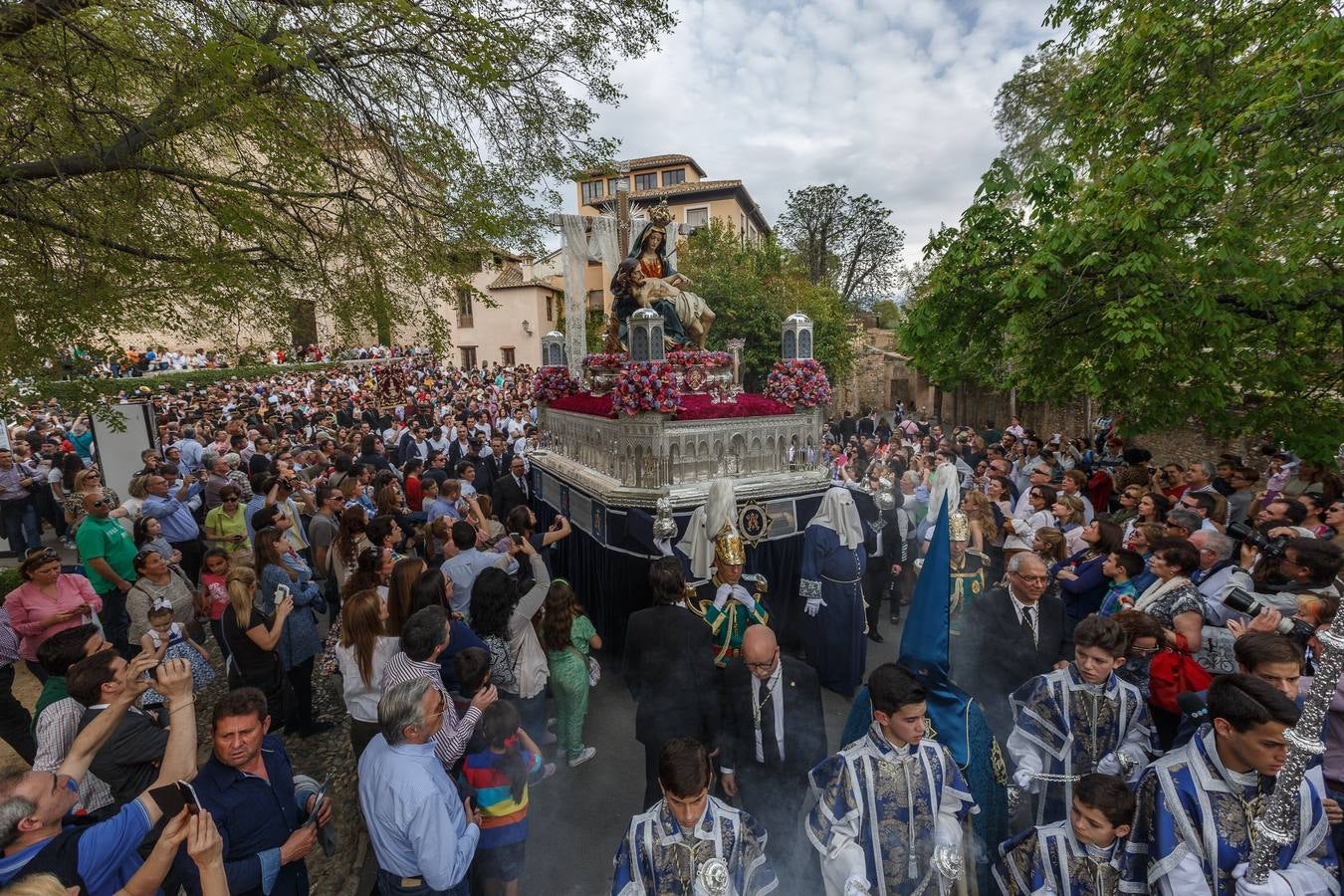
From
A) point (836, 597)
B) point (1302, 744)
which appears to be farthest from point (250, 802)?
point (836, 597)

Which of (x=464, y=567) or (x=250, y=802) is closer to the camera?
(x=250, y=802)

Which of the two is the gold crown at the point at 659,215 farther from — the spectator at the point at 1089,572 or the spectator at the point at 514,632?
the spectator at the point at 1089,572

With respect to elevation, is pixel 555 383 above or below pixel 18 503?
above

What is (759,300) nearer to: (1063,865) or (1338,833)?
(1338,833)

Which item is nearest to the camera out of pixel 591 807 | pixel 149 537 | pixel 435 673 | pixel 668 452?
pixel 435 673

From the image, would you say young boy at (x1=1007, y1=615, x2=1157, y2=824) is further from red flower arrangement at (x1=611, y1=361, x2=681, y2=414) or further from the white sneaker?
red flower arrangement at (x1=611, y1=361, x2=681, y2=414)

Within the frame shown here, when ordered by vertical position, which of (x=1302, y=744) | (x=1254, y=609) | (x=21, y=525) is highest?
(x=1302, y=744)

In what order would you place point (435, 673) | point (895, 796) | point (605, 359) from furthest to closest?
point (605, 359), point (435, 673), point (895, 796)

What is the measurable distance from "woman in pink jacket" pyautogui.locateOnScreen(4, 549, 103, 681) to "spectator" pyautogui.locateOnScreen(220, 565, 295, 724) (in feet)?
3.71

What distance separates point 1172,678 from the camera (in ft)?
11.6

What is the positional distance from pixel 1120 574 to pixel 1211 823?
2568 millimetres

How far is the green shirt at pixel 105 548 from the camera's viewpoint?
5.51 m

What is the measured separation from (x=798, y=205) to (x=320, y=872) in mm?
39060

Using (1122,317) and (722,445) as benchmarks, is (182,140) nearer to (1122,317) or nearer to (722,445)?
(722,445)
